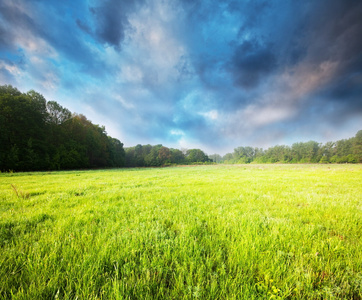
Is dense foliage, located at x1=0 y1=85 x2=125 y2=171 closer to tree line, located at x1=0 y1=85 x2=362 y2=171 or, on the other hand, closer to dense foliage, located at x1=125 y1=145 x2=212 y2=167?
tree line, located at x1=0 y1=85 x2=362 y2=171

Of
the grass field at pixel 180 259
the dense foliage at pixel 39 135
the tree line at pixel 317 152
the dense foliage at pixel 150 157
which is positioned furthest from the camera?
the dense foliage at pixel 150 157

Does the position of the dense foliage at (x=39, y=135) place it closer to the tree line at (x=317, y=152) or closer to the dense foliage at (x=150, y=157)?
the dense foliage at (x=150, y=157)

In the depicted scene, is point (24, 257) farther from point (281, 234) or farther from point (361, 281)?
point (361, 281)

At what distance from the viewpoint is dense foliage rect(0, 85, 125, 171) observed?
29.6 m

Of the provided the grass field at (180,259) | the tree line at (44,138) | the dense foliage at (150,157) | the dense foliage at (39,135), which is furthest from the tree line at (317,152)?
the grass field at (180,259)

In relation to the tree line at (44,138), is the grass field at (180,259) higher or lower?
lower

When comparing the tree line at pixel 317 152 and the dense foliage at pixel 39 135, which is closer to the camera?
the dense foliage at pixel 39 135

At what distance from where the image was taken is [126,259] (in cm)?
204

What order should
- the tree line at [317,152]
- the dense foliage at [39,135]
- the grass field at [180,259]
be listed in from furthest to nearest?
the tree line at [317,152] → the dense foliage at [39,135] → the grass field at [180,259]

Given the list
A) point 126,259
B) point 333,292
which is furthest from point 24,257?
point 333,292

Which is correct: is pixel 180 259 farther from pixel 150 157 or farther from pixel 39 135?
pixel 150 157

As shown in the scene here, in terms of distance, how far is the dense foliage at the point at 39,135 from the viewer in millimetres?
29578

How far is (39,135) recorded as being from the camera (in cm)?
3544

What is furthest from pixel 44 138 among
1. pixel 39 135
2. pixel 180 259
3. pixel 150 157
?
pixel 150 157
